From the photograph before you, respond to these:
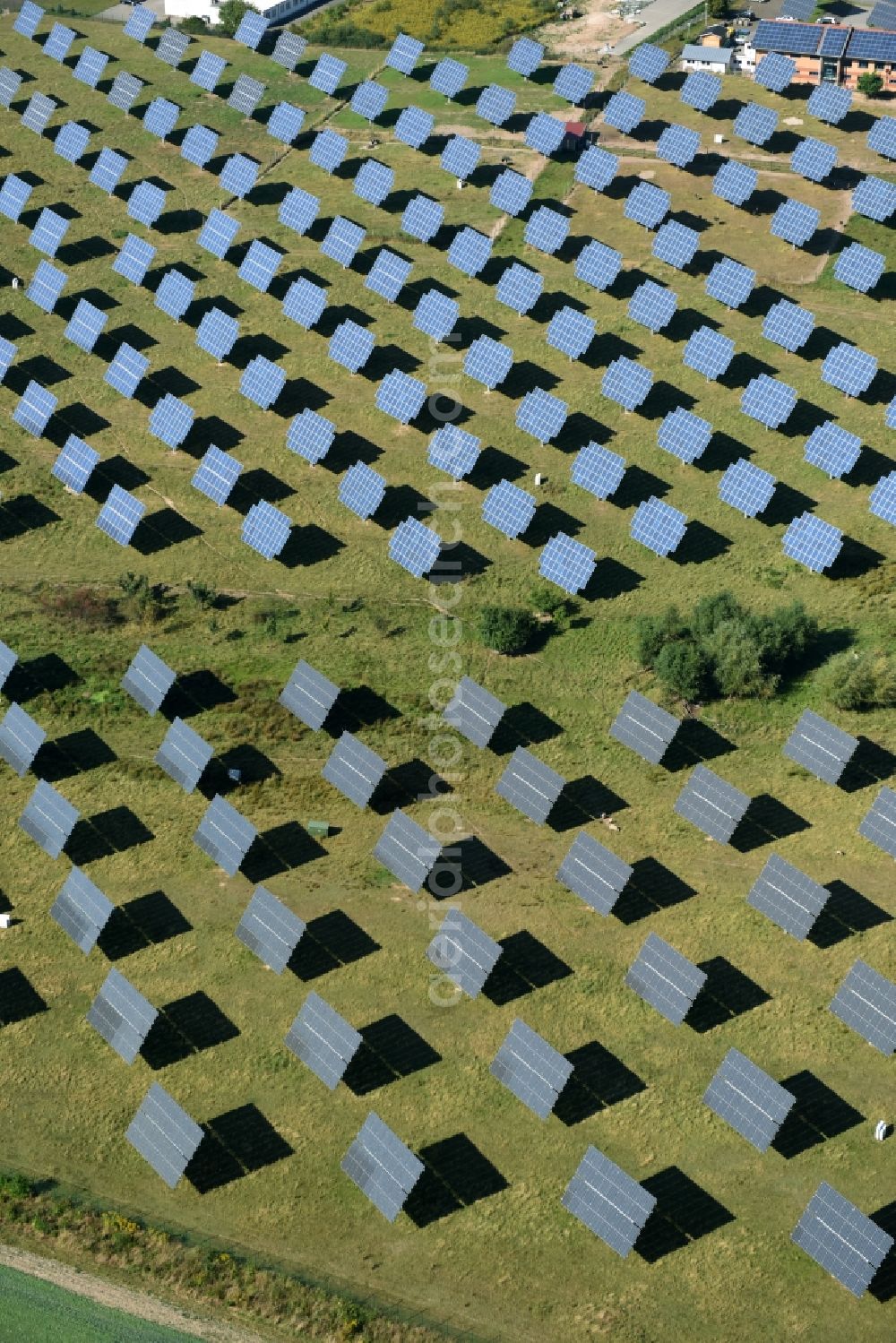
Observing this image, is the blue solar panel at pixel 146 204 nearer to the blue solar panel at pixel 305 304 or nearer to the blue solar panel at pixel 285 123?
the blue solar panel at pixel 285 123

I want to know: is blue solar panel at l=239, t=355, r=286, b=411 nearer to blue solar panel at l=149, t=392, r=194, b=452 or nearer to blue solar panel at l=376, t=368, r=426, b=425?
blue solar panel at l=149, t=392, r=194, b=452

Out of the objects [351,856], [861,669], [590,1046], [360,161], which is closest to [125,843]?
[351,856]

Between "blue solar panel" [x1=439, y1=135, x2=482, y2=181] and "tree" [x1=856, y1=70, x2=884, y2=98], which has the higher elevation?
"tree" [x1=856, y1=70, x2=884, y2=98]

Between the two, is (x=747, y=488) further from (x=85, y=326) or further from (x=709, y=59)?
(x=709, y=59)

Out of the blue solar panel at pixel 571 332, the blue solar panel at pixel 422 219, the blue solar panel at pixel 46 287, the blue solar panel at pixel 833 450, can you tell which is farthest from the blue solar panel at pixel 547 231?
the blue solar panel at pixel 46 287

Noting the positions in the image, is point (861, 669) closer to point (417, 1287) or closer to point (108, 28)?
point (417, 1287)

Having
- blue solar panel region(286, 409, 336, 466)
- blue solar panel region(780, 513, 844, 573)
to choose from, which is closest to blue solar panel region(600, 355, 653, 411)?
blue solar panel region(780, 513, 844, 573)
